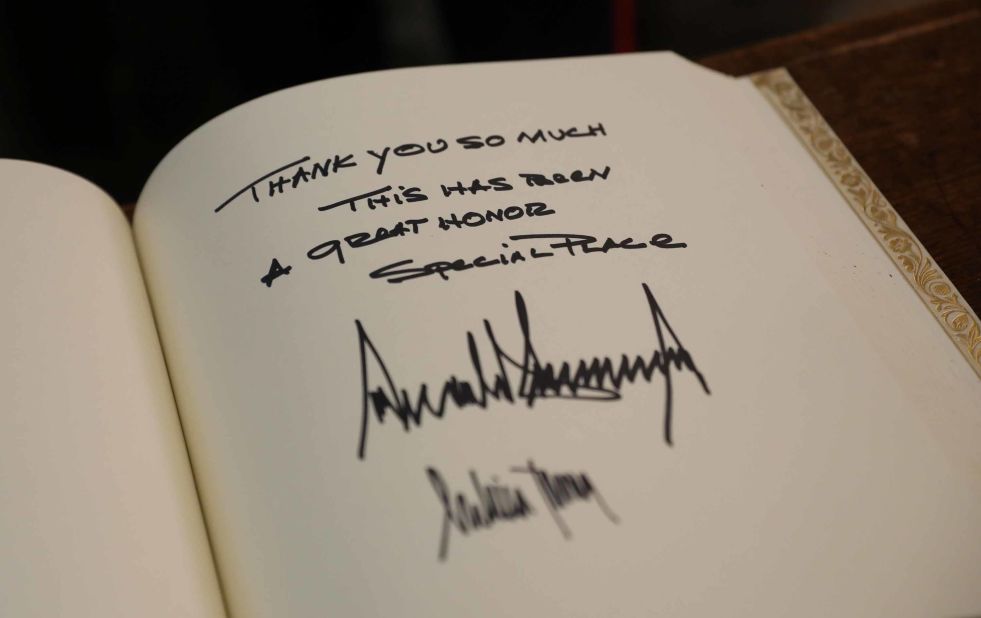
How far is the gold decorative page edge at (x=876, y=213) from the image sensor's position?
0.39 meters

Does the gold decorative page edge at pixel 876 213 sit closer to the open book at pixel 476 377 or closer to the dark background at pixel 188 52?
the open book at pixel 476 377

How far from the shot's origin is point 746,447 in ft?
1.11

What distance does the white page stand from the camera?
32 cm

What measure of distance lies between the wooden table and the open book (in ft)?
0.08

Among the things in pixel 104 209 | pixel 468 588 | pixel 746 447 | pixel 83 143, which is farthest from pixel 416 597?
pixel 83 143

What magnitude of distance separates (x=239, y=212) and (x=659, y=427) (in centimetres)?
19

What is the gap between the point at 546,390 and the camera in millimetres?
346

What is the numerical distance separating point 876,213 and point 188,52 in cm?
47

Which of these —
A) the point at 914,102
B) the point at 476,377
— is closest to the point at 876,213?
the point at 914,102

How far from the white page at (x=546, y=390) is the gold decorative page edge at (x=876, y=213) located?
0.01 meters

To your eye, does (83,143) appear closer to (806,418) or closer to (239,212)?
(239,212)
